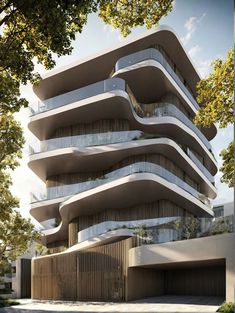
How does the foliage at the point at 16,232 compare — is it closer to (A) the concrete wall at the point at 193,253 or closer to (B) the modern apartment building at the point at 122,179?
(B) the modern apartment building at the point at 122,179

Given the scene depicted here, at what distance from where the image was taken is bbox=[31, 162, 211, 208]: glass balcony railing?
2417cm

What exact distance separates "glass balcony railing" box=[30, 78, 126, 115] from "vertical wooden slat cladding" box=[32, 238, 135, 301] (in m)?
10.4

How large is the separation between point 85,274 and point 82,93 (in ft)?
40.3

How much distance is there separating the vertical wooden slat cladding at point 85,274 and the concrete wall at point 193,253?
1029mm

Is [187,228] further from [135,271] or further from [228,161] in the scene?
[135,271]

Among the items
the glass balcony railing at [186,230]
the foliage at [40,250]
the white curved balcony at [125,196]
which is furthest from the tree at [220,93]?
the foliage at [40,250]

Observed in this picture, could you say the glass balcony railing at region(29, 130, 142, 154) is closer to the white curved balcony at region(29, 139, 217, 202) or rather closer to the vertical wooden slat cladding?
the white curved balcony at region(29, 139, 217, 202)

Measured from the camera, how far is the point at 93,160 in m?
27.2

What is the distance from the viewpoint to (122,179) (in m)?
23.8

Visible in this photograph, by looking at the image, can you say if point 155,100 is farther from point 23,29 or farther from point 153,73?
point 23,29

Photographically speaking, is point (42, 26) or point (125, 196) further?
point (125, 196)

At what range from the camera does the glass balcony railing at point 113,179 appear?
2417 cm

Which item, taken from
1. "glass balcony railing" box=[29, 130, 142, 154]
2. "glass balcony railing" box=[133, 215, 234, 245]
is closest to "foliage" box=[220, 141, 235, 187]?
"glass balcony railing" box=[133, 215, 234, 245]

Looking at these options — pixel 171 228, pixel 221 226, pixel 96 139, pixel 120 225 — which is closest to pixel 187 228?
pixel 171 228
